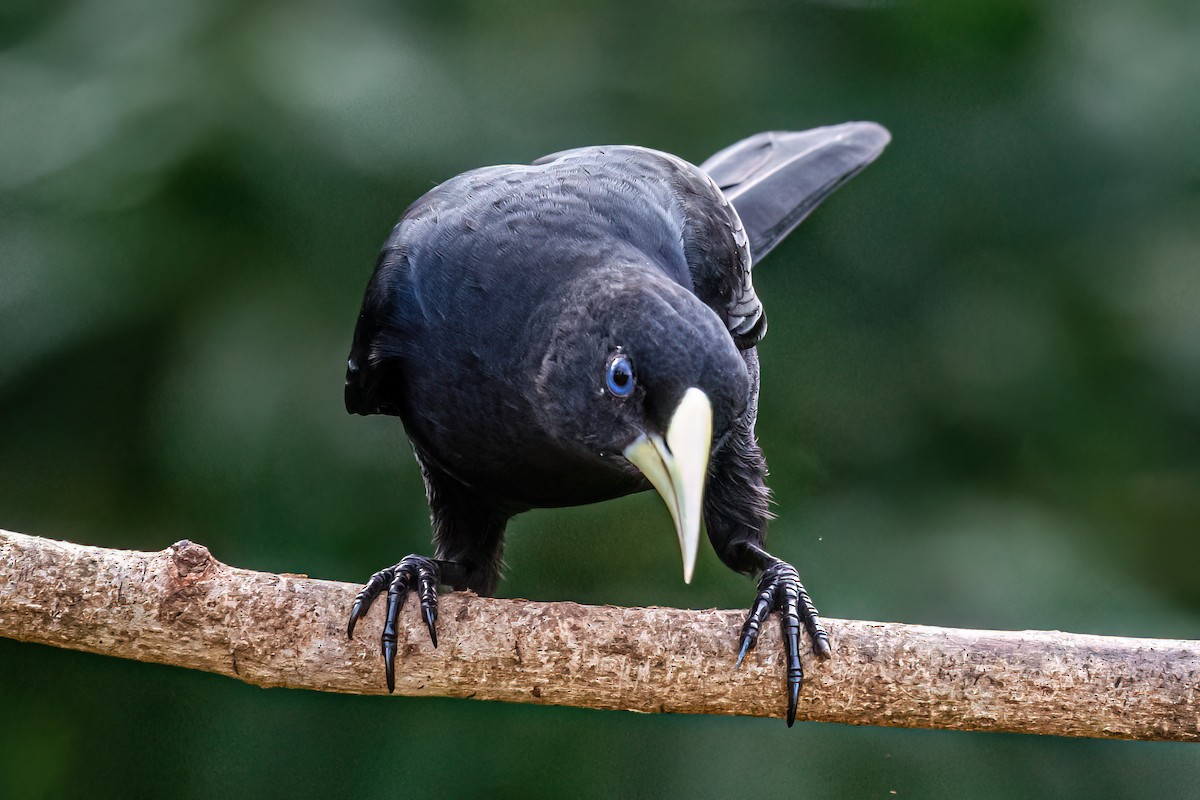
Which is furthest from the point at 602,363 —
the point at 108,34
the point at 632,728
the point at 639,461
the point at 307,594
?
the point at 108,34

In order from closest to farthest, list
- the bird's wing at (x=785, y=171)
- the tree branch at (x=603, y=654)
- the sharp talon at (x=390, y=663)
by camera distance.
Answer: the tree branch at (x=603, y=654) → the sharp talon at (x=390, y=663) → the bird's wing at (x=785, y=171)

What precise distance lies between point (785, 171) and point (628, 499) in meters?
1.05

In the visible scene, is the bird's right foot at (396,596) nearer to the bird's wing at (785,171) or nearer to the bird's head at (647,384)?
the bird's head at (647,384)

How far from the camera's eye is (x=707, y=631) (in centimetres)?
218

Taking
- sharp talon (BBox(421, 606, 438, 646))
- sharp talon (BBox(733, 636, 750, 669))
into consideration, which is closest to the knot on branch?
sharp talon (BBox(421, 606, 438, 646))

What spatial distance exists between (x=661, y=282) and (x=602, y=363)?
198mm

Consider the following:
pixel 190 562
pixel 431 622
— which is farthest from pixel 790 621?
pixel 190 562

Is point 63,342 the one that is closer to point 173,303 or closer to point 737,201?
point 173,303

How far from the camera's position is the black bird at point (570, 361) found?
1946mm

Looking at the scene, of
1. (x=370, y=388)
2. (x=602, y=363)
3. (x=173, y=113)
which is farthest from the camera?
(x=173, y=113)

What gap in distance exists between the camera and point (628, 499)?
143 inches

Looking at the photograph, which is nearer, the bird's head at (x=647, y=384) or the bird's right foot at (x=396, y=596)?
the bird's head at (x=647, y=384)

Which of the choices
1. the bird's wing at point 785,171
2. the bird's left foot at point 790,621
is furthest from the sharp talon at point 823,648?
the bird's wing at point 785,171

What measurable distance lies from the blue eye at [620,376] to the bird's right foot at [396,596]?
0.61 meters
